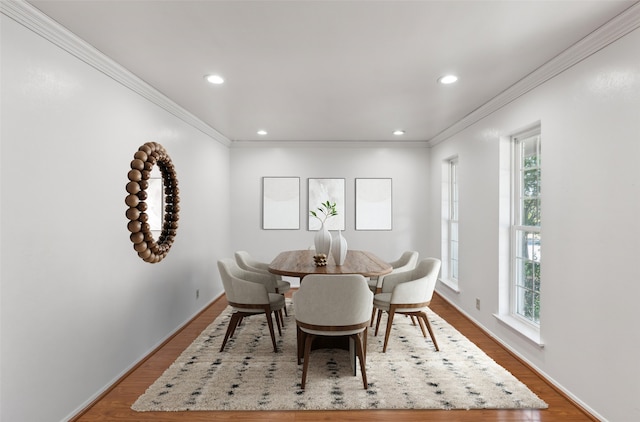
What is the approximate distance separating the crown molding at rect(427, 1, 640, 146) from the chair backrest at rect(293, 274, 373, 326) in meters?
2.07

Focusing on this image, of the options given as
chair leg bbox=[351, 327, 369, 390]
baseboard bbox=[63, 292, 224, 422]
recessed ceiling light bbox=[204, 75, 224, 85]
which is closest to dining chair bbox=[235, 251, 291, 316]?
baseboard bbox=[63, 292, 224, 422]

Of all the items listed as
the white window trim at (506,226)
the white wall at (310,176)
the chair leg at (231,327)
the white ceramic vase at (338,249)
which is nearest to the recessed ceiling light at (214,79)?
the white ceramic vase at (338,249)

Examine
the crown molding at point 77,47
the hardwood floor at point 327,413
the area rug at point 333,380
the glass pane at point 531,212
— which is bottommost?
the hardwood floor at point 327,413

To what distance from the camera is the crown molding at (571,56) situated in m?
2.00

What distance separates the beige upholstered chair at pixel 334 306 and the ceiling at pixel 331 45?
156 cm

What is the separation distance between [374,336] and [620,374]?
1.95 metres

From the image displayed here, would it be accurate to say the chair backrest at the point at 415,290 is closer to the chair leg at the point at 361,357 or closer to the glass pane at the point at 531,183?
the chair leg at the point at 361,357

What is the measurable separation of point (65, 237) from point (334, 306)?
5.75 ft

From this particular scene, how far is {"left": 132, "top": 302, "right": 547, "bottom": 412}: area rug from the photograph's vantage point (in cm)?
238

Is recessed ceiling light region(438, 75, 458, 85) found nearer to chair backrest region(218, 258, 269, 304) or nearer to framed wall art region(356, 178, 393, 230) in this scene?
chair backrest region(218, 258, 269, 304)

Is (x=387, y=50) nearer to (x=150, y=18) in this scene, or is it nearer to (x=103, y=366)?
(x=150, y=18)

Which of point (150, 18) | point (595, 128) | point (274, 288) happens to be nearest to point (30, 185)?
point (150, 18)

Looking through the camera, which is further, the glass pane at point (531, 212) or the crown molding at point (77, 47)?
the glass pane at point (531, 212)

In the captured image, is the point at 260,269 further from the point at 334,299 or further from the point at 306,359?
the point at 334,299
